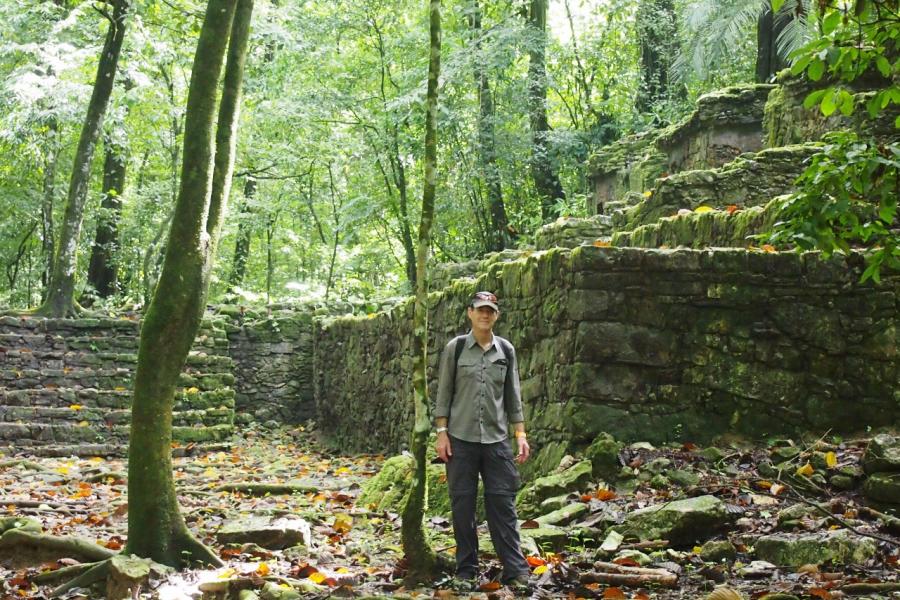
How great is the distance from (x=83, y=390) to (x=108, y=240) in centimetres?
812

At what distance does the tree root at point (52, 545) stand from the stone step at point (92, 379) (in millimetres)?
7696

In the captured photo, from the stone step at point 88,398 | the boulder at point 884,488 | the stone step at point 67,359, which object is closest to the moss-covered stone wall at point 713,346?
the boulder at point 884,488

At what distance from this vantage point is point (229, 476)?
11.6m

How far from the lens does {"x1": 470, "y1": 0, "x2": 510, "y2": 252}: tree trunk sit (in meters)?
18.5

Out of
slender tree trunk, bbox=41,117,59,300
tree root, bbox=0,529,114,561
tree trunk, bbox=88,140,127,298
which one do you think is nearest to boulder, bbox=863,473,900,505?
tree root, bbox=0,529,114,561

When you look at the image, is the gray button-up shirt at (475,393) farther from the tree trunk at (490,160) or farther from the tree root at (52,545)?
the tree trunk at (490,160)

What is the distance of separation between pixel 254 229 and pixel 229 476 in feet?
46.6

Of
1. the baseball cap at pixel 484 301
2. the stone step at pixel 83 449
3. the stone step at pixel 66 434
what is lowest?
the stone step at pixel 83 449

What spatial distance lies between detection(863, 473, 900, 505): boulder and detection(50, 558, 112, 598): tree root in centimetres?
498

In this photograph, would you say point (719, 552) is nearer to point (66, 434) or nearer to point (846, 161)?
point (846, 161)

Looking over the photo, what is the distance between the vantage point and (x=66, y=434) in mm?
13367

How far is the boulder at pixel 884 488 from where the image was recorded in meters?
5.71

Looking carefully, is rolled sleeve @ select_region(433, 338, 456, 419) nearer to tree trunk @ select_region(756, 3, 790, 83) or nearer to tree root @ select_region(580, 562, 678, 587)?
tree root @ select_region(580, 562, 678, 587)

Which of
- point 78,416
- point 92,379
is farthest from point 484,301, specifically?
point 92,379
